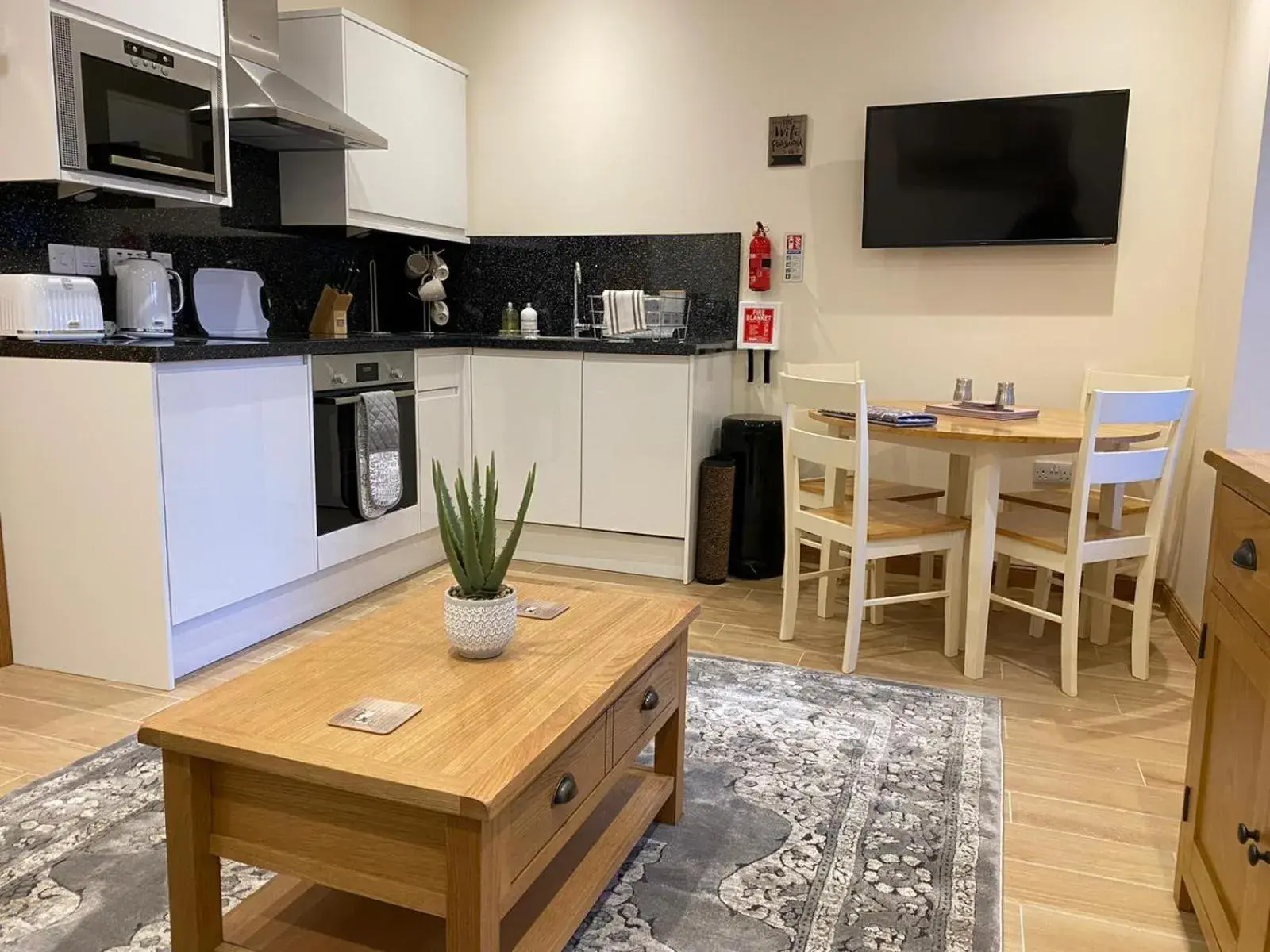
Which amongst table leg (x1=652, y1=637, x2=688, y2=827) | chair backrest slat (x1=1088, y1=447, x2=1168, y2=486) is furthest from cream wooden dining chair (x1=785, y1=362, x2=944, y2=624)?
table leg (x1=652, y1=637, x2=688, y2=827)

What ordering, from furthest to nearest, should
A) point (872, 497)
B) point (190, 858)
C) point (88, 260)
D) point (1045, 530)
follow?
1. point (872, 497)
2. point (88, 260)
3. point (1045, 530)
4. point (190, 858)

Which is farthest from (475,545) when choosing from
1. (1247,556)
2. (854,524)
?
(854,524)

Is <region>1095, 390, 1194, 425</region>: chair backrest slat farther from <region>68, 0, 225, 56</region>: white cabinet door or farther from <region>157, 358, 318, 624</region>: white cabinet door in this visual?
<region>68, 0, 225, 56</region>: white cabinet door

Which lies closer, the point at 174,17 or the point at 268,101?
the point at 174,17

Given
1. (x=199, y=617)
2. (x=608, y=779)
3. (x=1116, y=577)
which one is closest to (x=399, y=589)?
(x=199, y=617)

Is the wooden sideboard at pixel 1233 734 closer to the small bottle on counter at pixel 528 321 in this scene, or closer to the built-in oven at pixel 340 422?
the built-in oven at pixel 340 422

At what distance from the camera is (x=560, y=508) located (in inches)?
154

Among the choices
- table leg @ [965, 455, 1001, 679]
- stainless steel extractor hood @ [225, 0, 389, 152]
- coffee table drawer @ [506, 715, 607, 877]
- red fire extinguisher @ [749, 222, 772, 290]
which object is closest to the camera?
coffee table drawer @ [506, 715, 607, 877]

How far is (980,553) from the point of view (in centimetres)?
272

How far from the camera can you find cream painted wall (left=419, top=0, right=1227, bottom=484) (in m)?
3.46

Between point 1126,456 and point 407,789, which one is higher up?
point 1126,456

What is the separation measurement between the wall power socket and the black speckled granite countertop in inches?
52.7

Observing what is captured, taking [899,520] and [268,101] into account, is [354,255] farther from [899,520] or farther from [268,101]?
[899,520]

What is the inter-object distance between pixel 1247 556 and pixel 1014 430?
1.30m
